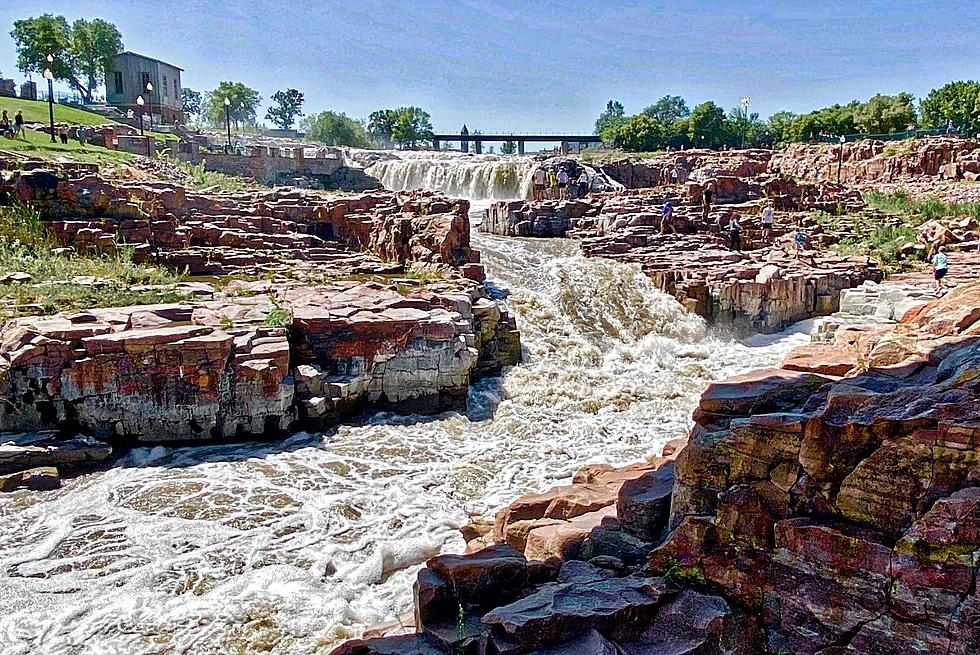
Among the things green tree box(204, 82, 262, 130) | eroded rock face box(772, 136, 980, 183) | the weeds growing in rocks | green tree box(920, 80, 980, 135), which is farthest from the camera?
green tree box(204, 82, 262, 130)

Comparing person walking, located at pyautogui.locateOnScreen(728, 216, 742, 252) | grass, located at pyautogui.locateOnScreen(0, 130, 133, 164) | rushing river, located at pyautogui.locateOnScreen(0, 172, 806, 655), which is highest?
grass, located at pyautogui.locateOnScreen(0, 130, 133, 164)

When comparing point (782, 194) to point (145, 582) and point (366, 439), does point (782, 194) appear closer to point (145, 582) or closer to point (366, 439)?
point (366, 439)

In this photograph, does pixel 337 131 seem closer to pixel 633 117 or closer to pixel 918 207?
pixel 633 117

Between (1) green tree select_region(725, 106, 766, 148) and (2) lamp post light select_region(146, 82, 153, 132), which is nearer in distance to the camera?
(2) lamp post light select_region(146, 82, 153, 132)


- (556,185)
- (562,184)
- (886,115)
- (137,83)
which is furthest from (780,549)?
(137,83)

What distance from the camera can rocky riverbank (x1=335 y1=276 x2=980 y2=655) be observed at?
3947 millimetres

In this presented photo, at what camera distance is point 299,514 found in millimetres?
7633

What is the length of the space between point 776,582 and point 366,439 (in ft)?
20.6

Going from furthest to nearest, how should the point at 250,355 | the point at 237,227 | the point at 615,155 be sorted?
the point at 615,155, the point at 237,227, the point at 250,355

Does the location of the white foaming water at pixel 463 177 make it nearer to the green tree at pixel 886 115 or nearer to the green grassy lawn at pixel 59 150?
the green grassy lawn at pixel 59 150

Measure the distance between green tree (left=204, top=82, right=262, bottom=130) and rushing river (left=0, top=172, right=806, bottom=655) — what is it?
49307mm

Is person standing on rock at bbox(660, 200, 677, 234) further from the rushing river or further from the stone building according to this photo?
the stone building

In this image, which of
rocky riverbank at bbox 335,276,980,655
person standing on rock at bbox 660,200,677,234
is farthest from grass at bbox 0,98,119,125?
rocky riverbank at bbox 335,276,980,655

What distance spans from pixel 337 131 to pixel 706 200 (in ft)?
111
